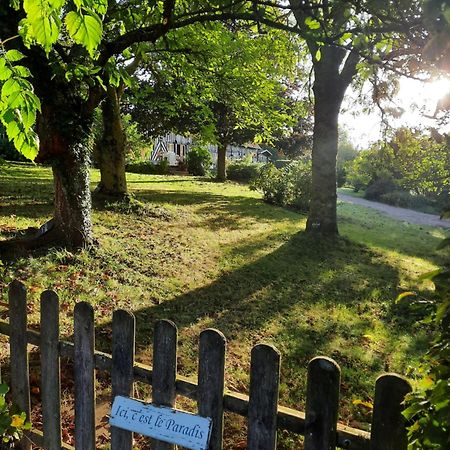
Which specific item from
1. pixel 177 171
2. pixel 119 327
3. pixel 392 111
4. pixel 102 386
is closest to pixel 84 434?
pixel 119 327

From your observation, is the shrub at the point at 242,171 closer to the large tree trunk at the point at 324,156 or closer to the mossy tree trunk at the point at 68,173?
the large tree trunk at the point at 324,156

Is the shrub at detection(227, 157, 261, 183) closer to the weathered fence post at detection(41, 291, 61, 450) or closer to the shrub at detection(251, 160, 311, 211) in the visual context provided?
the shrub at detection(251, 160, 311, 211)

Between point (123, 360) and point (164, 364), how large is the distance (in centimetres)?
27

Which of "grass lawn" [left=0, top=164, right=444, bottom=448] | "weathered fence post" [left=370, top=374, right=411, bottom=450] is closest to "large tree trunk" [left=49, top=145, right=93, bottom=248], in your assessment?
"grass lawn" [left=0, top=164, right=444, bottom=448]

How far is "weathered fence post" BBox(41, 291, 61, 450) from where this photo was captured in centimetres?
238

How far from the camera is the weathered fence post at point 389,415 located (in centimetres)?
154

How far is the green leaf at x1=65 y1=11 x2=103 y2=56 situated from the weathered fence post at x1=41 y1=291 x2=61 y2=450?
1.43 m

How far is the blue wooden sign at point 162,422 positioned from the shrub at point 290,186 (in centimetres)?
1533

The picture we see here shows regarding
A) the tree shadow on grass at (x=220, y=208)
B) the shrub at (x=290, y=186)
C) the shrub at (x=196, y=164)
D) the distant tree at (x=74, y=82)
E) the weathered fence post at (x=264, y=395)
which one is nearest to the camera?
the weathered fence post at (x=264, y=395)

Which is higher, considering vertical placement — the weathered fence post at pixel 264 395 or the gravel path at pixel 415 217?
the weathered fence post at pixel 264 395

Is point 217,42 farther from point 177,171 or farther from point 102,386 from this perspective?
point 177,171

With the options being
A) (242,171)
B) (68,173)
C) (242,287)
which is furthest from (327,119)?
(242,171)

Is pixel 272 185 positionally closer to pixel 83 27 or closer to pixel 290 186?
pixel 290 186

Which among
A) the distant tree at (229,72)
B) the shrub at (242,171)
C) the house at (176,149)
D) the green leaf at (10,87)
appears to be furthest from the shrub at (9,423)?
the house at (176,149)
